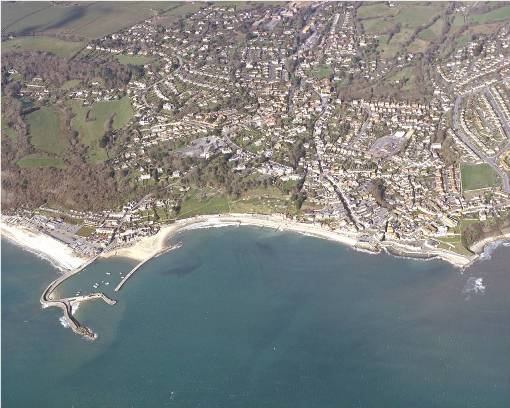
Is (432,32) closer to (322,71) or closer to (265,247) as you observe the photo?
(322,71)

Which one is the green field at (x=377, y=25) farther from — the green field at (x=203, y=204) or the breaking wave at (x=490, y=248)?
the breaking wave at (x=490, y=248)

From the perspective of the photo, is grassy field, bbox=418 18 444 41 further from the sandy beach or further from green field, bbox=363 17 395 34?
the sandy beach

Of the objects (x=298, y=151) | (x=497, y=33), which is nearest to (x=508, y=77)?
(x=497, y=33)

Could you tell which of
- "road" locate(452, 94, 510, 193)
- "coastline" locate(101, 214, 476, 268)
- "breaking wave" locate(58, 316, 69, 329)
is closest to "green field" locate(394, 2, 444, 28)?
"road" locate(452, 94, 510, 193)

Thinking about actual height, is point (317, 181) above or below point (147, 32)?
below

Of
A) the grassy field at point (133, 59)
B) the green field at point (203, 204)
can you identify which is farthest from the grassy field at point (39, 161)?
the grassy field at point (133, 59)

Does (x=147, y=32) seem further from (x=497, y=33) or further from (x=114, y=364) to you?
(x=114, y=364)
